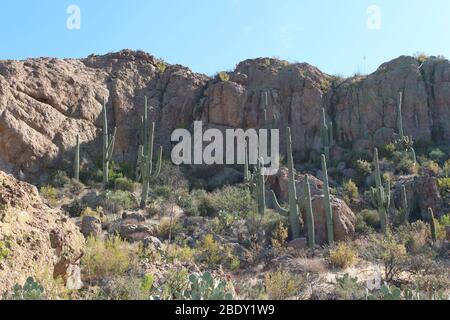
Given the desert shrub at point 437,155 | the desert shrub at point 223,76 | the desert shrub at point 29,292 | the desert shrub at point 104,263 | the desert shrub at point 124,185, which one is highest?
the desert shrub at point 223,76

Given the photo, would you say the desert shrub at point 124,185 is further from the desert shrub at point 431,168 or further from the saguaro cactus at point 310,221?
the desert shrub at point 431,168

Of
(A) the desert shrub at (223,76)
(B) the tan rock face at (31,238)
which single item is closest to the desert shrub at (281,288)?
(B) the tan rock face at (31,238)

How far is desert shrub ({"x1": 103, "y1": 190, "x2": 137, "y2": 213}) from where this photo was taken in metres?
19.2

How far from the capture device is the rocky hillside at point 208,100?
26016 millimetres

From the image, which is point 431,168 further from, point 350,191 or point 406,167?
point 350,191

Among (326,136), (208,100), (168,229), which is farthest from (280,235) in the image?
(208,100)

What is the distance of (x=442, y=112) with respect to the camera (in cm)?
2830

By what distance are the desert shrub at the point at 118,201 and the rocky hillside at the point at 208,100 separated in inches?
233

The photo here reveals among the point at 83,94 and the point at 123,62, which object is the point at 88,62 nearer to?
the point at 123,62

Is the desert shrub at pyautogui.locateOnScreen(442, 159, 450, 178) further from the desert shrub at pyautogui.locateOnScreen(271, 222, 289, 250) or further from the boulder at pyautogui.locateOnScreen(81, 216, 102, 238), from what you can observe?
the boulder at pyautogui.locateOnScreen(81, 216, 102, 238)

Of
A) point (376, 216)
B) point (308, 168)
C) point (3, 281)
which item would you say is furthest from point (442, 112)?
point (3, 281)

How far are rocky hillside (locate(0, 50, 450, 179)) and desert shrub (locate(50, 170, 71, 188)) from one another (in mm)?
1348

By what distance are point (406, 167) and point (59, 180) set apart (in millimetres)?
15846

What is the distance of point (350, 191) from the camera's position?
2155 centimetres
